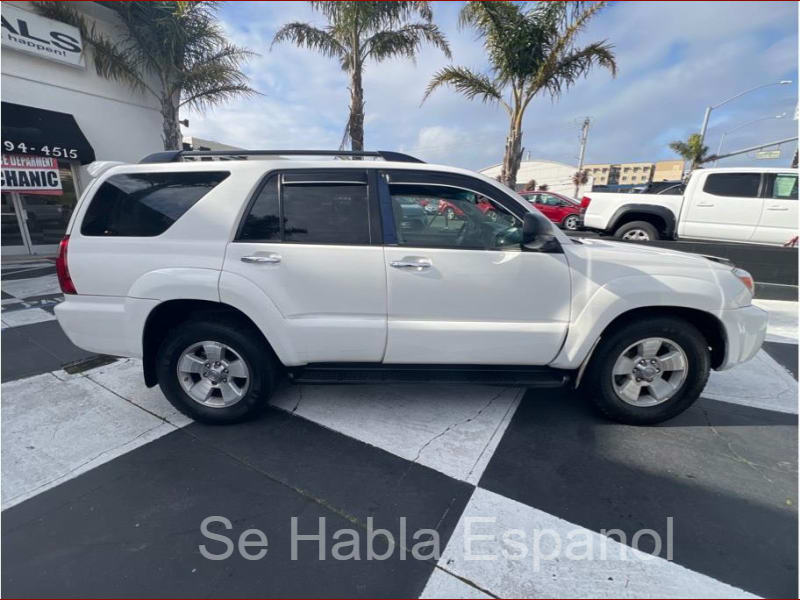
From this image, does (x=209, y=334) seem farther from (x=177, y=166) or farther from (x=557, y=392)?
(x=557, y=392)

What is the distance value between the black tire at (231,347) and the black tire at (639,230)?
24.5 feet

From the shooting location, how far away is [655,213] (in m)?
7.41

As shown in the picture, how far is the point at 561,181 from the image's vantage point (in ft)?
201

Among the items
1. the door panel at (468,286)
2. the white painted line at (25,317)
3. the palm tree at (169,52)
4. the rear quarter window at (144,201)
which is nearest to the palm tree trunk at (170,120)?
the palm tree at (169,52)

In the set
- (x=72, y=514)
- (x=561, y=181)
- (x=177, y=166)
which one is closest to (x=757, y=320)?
(x=177, y=166)

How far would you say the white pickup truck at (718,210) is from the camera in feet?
21.9

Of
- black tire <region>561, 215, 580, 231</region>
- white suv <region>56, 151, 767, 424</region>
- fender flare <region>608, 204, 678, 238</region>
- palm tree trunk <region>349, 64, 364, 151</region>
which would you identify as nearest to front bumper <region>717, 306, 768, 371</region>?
white suv <region>56, 151, 767, 424</region>

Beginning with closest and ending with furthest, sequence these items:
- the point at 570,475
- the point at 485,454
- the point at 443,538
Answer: the point at 443,538, the point at 570,475, the point at 485,454

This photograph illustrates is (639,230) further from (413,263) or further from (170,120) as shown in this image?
(170,120)

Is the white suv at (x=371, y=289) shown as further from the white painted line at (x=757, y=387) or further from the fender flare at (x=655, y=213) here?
the fender flare at (x=655, y=213)

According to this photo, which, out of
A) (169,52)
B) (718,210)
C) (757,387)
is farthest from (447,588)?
(169,52)

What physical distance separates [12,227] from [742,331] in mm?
15673

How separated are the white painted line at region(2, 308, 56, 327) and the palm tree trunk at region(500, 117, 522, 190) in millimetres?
10276

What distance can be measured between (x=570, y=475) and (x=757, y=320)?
1.78 meters
